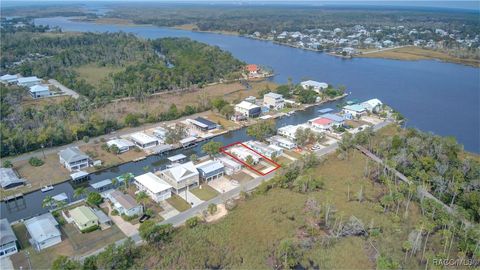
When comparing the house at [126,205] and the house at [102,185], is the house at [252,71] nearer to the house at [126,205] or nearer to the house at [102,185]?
the house at [102,185]

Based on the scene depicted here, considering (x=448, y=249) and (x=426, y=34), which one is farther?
(x=426, y=34)

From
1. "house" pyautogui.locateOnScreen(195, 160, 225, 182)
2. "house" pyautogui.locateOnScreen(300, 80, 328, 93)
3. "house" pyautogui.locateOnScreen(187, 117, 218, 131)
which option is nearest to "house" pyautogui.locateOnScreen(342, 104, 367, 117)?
"house" pyautogui.locateOnScreen(300, 80, 328, 93)

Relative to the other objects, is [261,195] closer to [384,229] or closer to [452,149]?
[384,229]

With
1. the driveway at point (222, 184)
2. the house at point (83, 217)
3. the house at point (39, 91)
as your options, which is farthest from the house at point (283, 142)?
the house at point (39, 91)

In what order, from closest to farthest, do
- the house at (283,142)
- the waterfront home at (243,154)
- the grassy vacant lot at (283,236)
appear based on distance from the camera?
1. the grassy vacant lot at (283,236)
2. the waterfront home at (243,154)
3. the house at (283,142)

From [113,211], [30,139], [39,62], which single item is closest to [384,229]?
[113,211]

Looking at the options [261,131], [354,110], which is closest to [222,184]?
[261,131]
